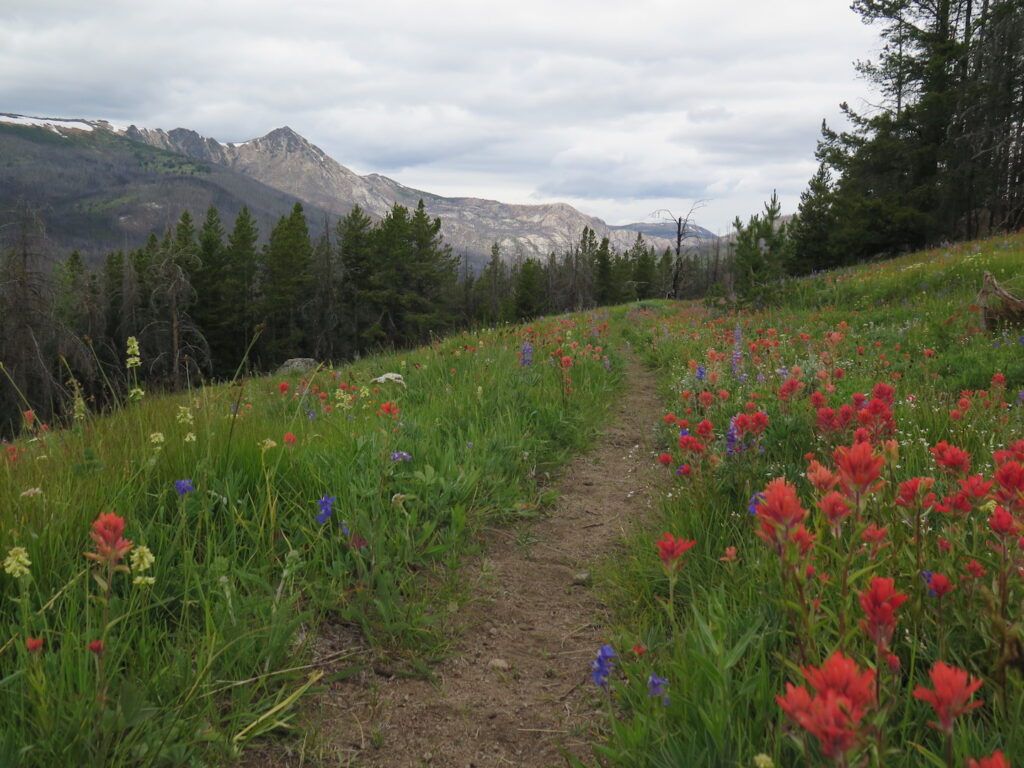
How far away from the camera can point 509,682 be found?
95.9 inches

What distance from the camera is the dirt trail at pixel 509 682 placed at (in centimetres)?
205

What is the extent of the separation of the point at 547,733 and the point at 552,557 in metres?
1.43

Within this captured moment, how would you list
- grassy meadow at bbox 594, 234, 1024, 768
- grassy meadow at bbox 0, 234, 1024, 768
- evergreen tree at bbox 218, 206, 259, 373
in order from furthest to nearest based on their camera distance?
evergreen tree at bbox 218, 206, 259, 373
grassy meadow at bbox 0, 234, 1024, 768
grassy meadow at bbox 594, 234, 1024, 768

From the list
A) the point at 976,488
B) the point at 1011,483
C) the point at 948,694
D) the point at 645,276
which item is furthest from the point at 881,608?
the point at 645,276

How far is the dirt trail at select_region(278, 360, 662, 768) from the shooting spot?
2.05 m

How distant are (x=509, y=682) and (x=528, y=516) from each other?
164 cm

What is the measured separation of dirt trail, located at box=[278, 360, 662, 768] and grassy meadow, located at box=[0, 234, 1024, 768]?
12 cm

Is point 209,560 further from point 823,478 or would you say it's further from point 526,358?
point 526,358

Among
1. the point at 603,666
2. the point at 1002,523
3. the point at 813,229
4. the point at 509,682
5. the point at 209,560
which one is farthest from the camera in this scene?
the point at 813,229

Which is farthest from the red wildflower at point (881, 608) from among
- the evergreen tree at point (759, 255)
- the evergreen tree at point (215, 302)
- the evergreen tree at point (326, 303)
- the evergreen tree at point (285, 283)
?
the evergreen tree at point (215, 302)

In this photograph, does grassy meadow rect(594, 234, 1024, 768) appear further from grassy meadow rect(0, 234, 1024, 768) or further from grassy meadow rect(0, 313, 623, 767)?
grassy meadow rect(0, 313, 623, 767)

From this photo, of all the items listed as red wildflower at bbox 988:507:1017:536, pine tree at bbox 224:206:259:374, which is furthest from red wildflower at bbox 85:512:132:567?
pine tree at bbox 224:206:259:374

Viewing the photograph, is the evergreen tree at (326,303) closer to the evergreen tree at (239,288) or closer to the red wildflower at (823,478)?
the evergreen tree at (239,288)

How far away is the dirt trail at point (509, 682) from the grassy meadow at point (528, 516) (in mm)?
122
